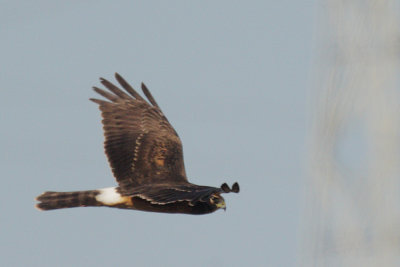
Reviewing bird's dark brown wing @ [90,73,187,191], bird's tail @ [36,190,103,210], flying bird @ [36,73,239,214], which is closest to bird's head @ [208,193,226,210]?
flying bird @ [36,73,239,214]

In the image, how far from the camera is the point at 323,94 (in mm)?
3420


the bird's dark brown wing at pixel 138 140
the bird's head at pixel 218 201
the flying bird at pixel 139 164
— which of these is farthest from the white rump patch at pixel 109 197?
the bird's head at pixel 218 201

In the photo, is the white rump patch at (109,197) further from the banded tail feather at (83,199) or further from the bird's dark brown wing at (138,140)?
the bird's dark brown wing at (138,140)

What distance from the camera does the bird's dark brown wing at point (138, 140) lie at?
790 centimetres

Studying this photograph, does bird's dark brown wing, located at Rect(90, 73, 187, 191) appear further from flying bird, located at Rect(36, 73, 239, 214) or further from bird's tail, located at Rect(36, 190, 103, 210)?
bird's tail, located at Rect(36, 190, 103, 210)

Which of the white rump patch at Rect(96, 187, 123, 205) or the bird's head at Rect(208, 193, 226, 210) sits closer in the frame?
the bird's head at Rect(208, 193, 226, 210)

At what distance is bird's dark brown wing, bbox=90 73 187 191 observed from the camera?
7902 mm

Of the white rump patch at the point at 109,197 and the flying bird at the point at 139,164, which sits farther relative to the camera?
A: the white rump patch at the point at 109,197

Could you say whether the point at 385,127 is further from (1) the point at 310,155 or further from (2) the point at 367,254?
(2) the point at 367,254

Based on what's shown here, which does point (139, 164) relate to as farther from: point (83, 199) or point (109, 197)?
point (83, 199)

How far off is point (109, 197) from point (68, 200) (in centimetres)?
47

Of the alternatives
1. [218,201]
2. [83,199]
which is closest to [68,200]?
[83,199]

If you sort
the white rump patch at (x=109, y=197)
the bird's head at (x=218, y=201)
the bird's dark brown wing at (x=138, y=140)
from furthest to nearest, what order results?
1. the bird's dark brown wing at (x=138, y=140)
2. the white rump patch at (x=109, y=197)
3. the bird's head at (x=218, y=201)

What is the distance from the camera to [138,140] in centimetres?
838
